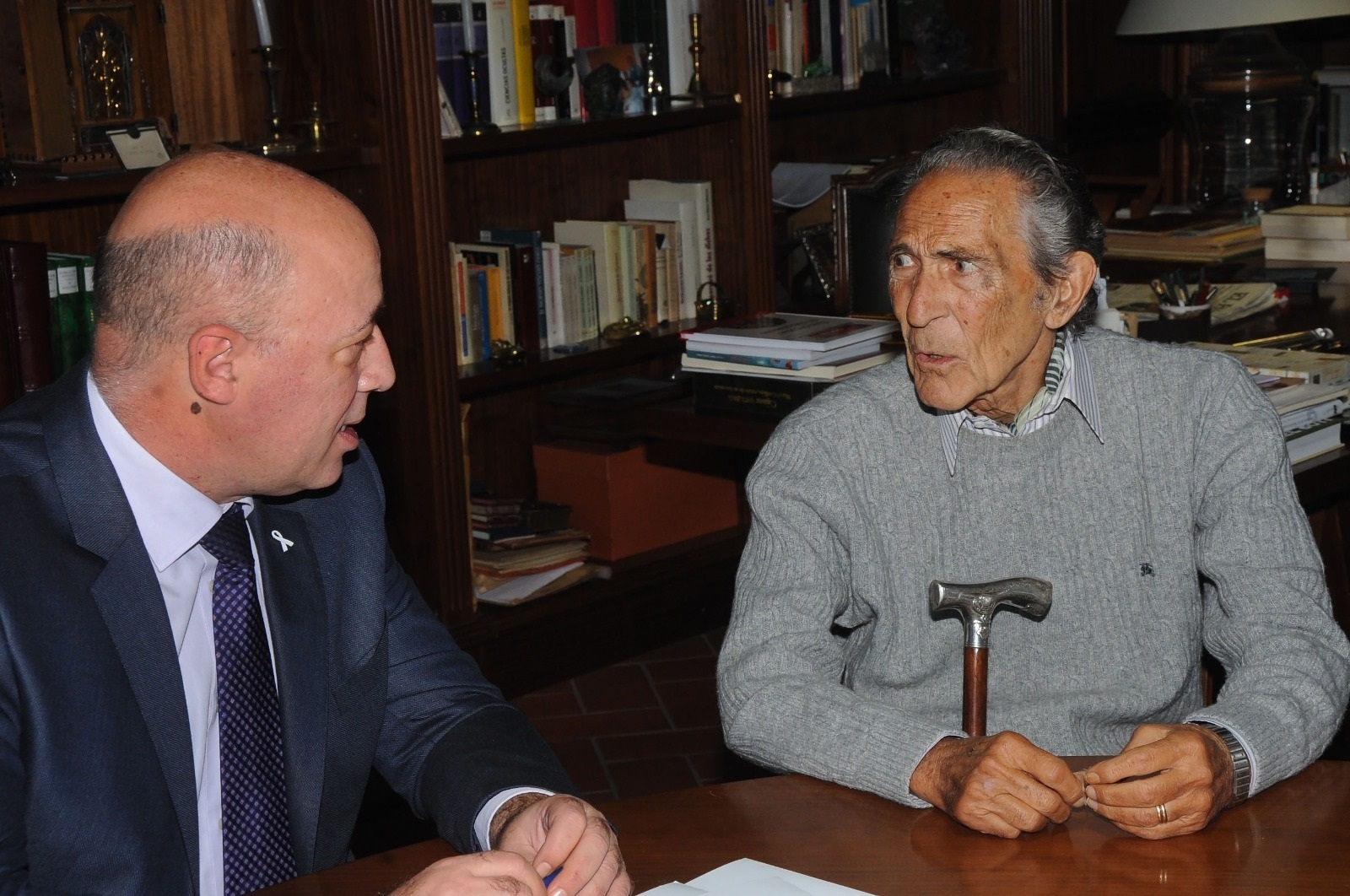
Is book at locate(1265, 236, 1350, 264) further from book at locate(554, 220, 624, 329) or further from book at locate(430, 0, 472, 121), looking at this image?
book at locate(430, 0, 472, 121)

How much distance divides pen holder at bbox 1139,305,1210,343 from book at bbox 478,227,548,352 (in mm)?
1448

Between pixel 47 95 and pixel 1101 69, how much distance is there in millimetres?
3736

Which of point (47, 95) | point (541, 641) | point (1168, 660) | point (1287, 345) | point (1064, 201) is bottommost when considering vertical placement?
point (541, 641)

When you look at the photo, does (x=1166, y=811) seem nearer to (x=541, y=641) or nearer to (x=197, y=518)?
(x=197, y=518)

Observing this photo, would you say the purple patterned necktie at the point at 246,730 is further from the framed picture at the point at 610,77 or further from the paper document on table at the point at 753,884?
the framed picture at the point at 610,77

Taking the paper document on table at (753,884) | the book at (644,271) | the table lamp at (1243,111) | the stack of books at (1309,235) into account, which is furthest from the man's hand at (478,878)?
the table lamp at (1243,111)

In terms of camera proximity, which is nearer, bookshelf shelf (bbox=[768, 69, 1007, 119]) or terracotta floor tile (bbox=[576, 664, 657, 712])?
terracotta floor tile (bbox=[576, 664, 657, 712])

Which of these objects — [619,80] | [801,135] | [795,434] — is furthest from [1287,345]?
[801,135]

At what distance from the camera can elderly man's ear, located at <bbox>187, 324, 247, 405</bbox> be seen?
4.54 ft

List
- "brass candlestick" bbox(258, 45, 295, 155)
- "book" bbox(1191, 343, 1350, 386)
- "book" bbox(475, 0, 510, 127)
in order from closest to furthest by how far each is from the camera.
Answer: "book" bbox(1191, 343, 1350, 386), "brass candlestick" bbox(258, 45, 295, 155), "book" bbox(475, 0, 510, 127)

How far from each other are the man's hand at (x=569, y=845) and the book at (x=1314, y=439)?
150 centimetres

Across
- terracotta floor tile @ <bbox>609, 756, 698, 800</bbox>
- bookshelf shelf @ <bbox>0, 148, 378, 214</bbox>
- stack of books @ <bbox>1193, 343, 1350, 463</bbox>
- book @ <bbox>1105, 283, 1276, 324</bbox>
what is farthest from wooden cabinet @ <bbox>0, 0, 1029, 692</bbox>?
stack of books @ <bbox>1193, 343, 1350, 463</bbox>

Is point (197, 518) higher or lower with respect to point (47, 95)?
→ lower

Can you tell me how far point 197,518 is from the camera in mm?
1485
